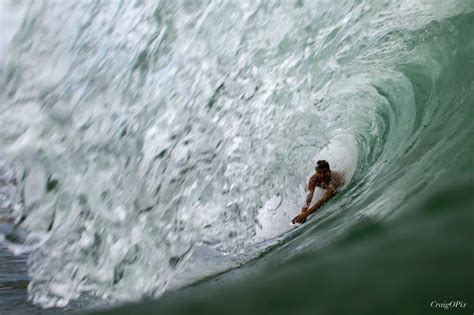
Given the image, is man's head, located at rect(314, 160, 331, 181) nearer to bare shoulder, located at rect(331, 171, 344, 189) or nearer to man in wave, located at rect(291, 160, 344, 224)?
man in wave, located at rect(291, 160, 344, 224)

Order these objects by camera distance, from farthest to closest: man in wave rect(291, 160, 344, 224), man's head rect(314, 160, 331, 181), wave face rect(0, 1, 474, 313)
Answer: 1. man's head rect(314, 160, 331, 181)
2. man in wave rect(291, 160, 344, 224)
3. wave face rect(0, 1, 474, 313)

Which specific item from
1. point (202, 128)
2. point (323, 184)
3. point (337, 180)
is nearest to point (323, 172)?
point (323, 184)

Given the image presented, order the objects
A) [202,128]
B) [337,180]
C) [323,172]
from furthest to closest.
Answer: [337,180] < [323,172] < [202,128]

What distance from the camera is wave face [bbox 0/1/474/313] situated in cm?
349

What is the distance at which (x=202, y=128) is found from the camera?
181 inches

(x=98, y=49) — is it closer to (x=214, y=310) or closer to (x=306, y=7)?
(x=306, y=7)

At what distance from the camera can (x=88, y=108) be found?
3842 mm

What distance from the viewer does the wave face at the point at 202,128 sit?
3.49 metres

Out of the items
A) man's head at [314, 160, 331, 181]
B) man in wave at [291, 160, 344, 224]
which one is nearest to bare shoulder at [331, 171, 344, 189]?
man in wave at [291, 160, 344, 224]

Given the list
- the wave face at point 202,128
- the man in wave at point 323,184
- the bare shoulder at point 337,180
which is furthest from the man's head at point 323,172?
the wave face at point 202,128

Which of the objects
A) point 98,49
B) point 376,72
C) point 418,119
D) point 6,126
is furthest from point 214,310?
point 376,72

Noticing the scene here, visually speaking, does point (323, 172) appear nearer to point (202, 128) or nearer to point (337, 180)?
point (337, 180)

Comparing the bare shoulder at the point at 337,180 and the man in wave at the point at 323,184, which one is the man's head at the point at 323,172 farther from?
the bare shoulder at the point at 337,180

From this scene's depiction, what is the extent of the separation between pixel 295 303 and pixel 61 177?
9.22 feet
